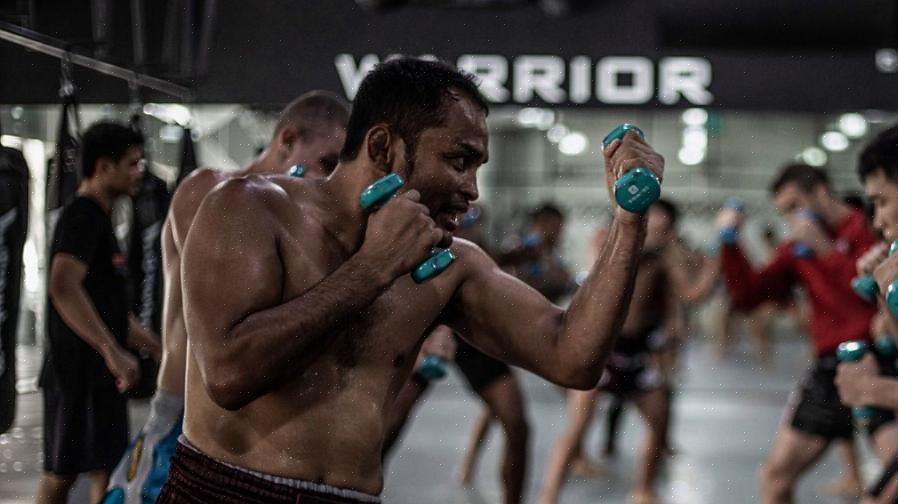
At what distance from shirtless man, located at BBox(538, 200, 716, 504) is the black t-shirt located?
2212 millimetres

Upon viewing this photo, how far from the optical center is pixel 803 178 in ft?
14.9

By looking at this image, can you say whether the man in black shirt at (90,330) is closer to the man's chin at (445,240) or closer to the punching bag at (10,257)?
the punching bag at (10,257)

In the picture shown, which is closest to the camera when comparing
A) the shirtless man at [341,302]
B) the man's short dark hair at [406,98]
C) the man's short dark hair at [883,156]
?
the shirtless man at [341,302]

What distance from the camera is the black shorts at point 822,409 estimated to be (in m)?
4.21

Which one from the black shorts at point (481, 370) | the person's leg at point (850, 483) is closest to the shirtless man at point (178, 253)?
the black shorts at point (481, 370)

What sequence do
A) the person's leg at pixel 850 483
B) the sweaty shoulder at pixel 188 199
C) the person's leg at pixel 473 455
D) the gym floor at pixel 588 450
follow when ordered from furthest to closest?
1. the person's leg at pixel 473 455
2. the person's leg at pixel 850 483
3. the gym floor at pixel 588 450
4. the sweaty shoulder at pixel 188 199

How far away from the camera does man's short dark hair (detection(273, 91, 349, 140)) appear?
348 centimetres

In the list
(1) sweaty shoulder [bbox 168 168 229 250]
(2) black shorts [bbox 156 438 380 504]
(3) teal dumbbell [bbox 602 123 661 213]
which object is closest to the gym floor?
(1) sweaty shoulder [bbox 168 168 229 250]

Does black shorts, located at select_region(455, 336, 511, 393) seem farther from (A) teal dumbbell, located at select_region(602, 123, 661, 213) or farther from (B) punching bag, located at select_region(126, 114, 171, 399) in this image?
(A) teal dumbbell, located at select_region(602, 123, 661, 213)

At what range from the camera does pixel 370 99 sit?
2012 millimetres

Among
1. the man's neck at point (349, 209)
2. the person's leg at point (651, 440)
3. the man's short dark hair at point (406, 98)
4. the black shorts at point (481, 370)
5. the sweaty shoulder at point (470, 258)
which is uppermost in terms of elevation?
the man's short dark hair at point (406, 98)

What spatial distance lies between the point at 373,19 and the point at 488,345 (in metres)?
2.89

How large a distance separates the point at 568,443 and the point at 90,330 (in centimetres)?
238

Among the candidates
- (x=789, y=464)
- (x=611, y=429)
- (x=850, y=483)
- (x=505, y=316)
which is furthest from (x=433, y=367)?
(x=611, y=429)
